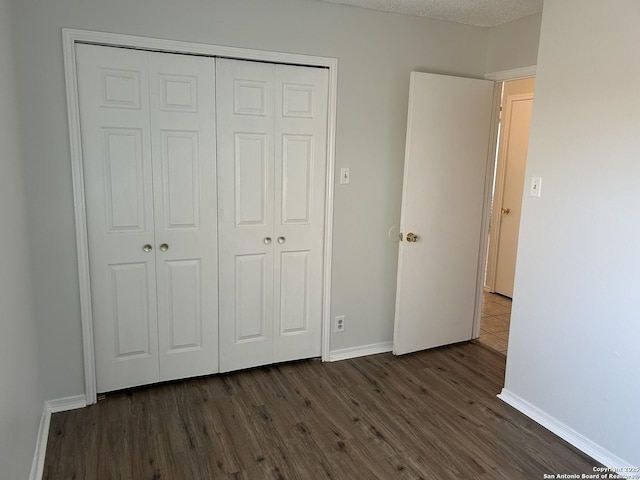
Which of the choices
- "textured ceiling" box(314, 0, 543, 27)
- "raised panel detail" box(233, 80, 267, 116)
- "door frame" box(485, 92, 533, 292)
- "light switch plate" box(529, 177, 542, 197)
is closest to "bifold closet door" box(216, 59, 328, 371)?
"raised panel detail" box(233, 80, 267, 116)

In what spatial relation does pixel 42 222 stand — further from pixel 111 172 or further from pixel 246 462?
pixel 246 462

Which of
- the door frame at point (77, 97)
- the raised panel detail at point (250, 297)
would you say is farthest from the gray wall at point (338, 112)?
the raised panel detail at point (250, 297)

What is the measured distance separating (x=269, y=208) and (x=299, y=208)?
207 millimetres

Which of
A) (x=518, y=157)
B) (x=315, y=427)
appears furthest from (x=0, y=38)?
(x=518, y=157)

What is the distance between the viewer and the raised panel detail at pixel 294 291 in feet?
10.0

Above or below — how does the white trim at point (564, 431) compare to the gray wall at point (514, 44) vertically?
below

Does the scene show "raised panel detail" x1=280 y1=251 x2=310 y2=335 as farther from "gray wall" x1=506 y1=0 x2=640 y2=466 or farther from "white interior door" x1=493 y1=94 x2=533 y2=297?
"white interior door" x1=493 y1=94 x2=533 y2=297

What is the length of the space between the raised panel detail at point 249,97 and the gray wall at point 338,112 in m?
0.22

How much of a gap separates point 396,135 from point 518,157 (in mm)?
2181

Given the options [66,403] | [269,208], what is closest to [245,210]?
[269,208]

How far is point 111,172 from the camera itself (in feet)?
8.21

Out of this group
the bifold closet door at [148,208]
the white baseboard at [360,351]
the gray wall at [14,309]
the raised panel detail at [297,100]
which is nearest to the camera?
the gray wall at [14,309]

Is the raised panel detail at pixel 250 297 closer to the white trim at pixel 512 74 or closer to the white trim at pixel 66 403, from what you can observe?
the white trim at pixel 66 403

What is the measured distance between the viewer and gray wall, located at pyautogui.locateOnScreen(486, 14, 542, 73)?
301cm
